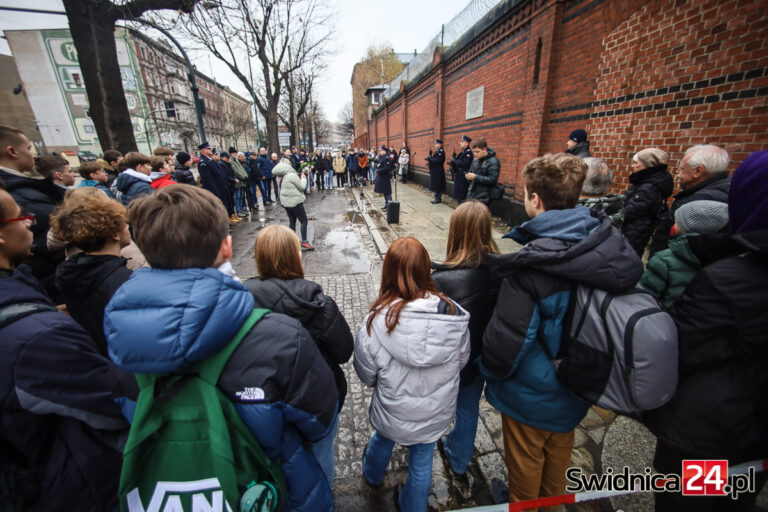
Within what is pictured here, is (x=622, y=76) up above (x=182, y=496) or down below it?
above

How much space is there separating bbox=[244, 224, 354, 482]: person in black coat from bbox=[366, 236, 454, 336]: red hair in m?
0.22

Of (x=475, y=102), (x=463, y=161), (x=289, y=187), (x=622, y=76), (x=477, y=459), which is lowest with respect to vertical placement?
(x=477, y=459)

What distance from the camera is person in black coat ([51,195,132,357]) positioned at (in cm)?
174

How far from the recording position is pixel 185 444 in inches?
37.3

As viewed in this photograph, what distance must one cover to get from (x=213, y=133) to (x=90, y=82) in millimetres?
52988

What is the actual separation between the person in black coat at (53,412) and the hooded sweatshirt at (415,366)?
1032 millimetres

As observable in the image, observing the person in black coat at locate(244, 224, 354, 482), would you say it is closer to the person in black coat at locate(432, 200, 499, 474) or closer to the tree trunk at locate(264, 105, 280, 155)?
the person in black coat at locate(432, 200, 499, 474)

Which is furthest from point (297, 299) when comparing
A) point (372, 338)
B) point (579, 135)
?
point (579, 135)

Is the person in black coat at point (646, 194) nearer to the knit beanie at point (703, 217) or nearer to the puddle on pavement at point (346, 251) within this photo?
the knit beanie at point (703, 217)

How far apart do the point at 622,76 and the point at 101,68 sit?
9219 mm

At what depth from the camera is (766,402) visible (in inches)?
48.8

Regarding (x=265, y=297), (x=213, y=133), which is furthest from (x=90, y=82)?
(x=213, y=133)

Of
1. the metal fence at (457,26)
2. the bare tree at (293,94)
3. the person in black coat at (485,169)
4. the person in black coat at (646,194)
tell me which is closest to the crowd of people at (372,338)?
the person in black coat at (646,194)

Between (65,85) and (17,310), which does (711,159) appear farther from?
(65,85)
